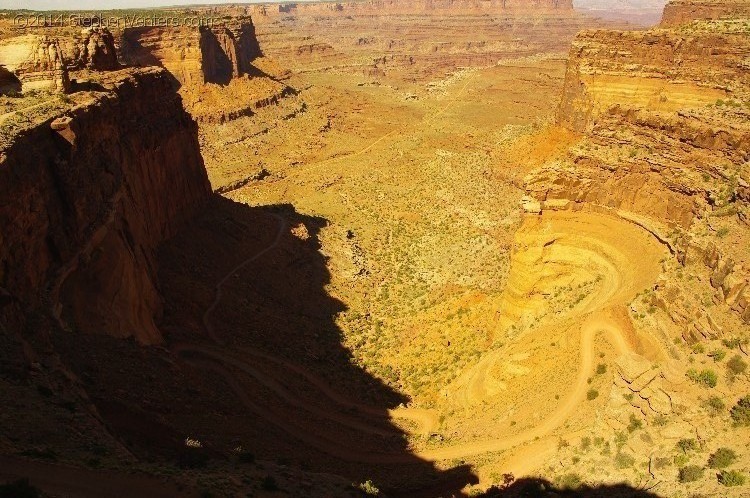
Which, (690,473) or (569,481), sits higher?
(690,473)

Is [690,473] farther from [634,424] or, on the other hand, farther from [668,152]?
[668,152]

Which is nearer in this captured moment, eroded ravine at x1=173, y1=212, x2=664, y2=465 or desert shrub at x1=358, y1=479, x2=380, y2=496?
desert shrub at x1=358, y1=479, x2=380, y2=496

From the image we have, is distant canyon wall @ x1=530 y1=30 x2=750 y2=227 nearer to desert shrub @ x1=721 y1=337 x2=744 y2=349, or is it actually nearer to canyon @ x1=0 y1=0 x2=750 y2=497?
canyon @ x1=0 y1=0 x2=750 y2=497

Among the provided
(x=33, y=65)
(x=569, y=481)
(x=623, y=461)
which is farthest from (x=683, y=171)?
(x=33, y=65)

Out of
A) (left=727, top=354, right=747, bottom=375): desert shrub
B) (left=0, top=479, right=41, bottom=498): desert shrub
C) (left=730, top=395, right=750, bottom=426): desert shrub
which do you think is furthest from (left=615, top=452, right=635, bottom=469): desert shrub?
(left=0, top=479, right=41, bottom=498): desert shrub

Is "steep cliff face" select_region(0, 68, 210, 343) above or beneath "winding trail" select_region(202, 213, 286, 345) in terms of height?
above

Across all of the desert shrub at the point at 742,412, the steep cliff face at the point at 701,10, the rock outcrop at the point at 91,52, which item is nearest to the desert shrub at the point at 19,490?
the desert shrub at the point at 742,412
